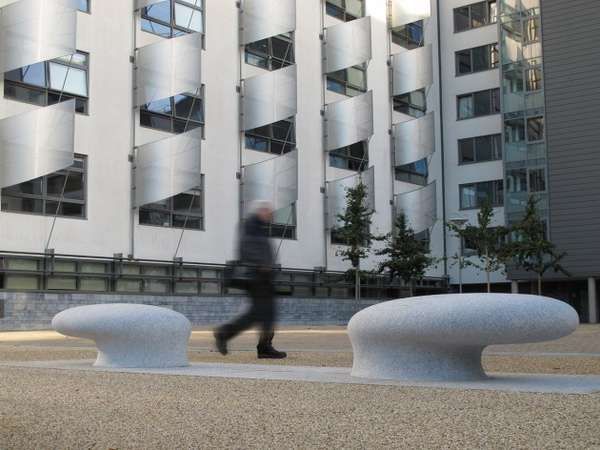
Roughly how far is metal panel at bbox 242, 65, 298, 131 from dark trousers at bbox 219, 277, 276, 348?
2665 centimetres

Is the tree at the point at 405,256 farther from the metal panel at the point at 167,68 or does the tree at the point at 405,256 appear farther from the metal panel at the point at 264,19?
the metal panel at the point at 167,68

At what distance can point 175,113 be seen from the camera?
110ft

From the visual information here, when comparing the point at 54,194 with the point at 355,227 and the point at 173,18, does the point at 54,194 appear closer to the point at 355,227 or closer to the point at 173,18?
the point at 173,18

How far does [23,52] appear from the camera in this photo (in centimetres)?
2738

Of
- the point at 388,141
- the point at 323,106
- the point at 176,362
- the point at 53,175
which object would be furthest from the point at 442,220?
the point at 176,362

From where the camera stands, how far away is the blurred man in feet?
30.8

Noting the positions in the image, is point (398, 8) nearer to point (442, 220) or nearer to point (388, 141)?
point (388, 141)

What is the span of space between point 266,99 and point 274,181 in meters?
3.44

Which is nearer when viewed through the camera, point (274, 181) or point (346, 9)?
point (274, 181)

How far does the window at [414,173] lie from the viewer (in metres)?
44.8

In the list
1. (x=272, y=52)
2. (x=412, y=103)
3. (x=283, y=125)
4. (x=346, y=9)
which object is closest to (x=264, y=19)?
(x=272, y=52)

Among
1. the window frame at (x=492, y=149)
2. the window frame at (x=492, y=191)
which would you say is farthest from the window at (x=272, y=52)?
the window frame at (x=492, y=191)

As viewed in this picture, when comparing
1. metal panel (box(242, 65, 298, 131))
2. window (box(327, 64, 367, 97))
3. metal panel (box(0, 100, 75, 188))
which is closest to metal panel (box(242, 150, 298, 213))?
metal panel (box(242, 65, 298, 131))

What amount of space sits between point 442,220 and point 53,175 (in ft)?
81.9
